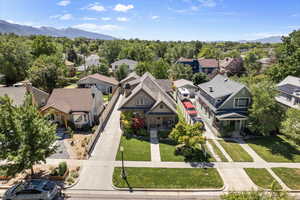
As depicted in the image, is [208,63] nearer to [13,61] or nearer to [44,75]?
[44,75]

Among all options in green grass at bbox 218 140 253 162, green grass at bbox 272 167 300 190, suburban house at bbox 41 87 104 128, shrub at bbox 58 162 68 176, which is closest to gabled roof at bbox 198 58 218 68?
green grass at bbox 218 140 253 162

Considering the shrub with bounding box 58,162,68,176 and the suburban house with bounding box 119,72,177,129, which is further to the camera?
the suburban house with bounding box 119,72,177,129

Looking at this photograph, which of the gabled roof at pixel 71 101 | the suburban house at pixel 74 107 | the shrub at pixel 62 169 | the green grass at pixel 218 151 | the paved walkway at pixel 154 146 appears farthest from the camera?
the gabled roof at pixel 71 101

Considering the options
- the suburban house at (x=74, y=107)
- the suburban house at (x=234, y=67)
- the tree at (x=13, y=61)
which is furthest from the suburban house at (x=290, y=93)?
the tree at (x=13, y=61)

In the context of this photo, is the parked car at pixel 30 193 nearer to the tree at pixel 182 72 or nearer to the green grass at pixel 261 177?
the green grass at pixel 261 177

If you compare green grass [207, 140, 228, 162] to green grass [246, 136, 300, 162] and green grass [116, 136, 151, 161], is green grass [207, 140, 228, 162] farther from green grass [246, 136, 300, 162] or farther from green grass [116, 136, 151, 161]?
green grass [116, 136, 151, 161]
